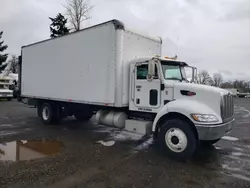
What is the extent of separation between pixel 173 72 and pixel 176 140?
208 centimetres

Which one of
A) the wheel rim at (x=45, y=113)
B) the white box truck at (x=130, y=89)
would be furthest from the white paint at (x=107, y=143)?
the wheel rim at (x=45, y=113)

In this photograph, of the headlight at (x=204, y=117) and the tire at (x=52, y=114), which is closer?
the headlight at (x=204, y=117)

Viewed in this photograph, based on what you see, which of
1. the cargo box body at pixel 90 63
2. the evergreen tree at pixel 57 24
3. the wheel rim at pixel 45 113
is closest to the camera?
the cargo box body at pixel 90 63

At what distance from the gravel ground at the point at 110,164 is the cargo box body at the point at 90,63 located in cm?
160

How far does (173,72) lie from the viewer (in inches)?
263

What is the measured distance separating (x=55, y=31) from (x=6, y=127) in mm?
28818

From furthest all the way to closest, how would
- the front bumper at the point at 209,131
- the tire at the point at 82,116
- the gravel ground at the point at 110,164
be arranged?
the tire at the point at 82,116
the front bumper at the point at 209,131
the gravel ground at the point at 110,164

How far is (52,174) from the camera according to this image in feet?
14.9

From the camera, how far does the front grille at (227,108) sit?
18.4 feet

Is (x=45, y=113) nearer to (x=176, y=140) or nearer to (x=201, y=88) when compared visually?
(x=176, y=140)

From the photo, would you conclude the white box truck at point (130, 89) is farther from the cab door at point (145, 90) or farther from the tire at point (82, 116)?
the tire at point (82, 116)

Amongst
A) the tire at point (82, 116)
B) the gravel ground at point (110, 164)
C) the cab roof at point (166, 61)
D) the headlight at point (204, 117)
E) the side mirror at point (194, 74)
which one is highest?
the cab roof at point (166, 61)

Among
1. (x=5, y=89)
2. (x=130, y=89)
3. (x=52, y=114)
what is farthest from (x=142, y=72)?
(x=5, y=89)

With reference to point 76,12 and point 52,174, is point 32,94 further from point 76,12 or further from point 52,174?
point 76,12
